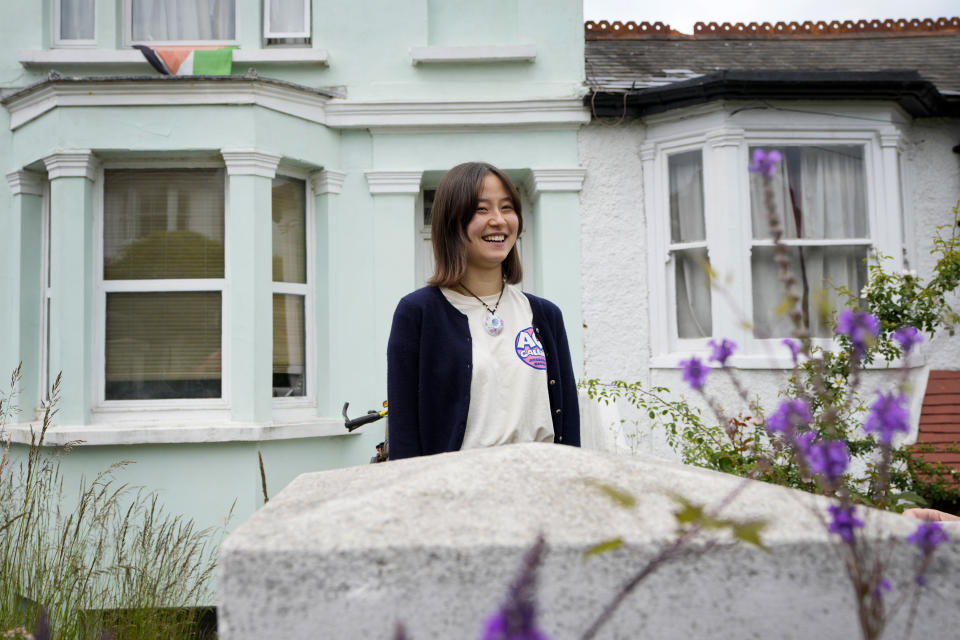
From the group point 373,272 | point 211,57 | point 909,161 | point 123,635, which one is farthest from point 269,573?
point 909,161

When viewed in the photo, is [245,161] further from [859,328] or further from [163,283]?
[859,328]

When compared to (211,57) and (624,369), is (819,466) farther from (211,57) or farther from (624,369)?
(211,57)

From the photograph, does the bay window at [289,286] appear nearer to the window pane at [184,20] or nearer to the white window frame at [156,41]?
the white window frame at [156,41]

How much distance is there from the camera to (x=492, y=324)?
2189 millimetres

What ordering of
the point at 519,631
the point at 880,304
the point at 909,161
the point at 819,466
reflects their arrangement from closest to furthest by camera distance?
the point at 519,631
the point at 819,466
the point at 880,304
the point at 909,161

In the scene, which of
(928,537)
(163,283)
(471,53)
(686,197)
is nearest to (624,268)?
(686,197)

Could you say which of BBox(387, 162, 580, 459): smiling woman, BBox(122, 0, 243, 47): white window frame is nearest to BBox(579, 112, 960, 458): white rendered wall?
BBox(122, 0, 243, 47): white window frame

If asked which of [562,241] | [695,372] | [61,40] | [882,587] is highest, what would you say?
[61,40]

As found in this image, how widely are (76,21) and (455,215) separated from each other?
4882 millimetres

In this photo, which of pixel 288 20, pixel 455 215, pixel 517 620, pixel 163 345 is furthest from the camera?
pixel 288 20

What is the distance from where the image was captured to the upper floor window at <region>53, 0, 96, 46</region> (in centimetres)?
552

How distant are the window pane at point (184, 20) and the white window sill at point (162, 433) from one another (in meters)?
2.98

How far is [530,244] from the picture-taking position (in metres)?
5.68

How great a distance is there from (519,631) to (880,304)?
4.09 m
